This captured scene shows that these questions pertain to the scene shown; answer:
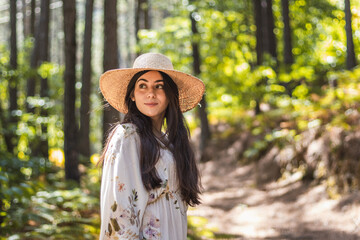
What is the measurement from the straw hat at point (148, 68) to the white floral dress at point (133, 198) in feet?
1.45

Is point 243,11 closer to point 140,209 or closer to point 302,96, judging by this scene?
point 302,96

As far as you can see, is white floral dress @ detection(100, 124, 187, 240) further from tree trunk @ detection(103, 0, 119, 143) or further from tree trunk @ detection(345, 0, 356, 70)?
tree trunk @ detection(345, 0, 356, 70)

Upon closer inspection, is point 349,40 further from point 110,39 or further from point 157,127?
point 157,127

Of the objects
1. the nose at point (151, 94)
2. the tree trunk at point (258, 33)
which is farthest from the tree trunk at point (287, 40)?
the nose at point (151, 94)

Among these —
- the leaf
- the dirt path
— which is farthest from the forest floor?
the leaf

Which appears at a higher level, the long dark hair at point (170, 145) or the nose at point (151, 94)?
the nose at point (151, 94)

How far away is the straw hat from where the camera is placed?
272cm

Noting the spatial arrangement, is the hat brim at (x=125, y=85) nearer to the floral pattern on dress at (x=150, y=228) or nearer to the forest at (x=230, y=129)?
the forest at (x=230, y=129)

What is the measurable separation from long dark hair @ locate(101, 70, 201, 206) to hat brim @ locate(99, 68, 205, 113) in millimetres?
68

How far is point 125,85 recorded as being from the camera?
2986mm

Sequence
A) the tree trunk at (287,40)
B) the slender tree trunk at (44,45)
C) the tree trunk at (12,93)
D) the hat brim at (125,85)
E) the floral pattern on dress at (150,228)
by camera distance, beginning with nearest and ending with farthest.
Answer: the floral pattern on dress at (150,228), the hat brim at (125,85), the tree trunk at (12,93), the slender tree trunk at (44,45), the tree trunk at (287,40)

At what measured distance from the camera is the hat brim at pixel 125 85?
2.88 m

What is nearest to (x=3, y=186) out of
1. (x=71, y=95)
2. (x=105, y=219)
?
(x=105, y=219)

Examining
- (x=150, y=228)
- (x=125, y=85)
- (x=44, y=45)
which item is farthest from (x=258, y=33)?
(x=150, y=228)
